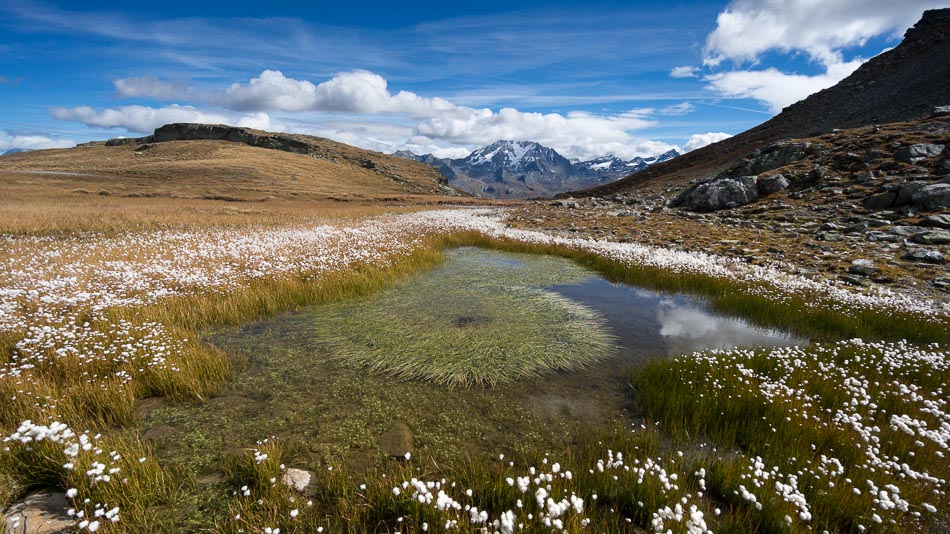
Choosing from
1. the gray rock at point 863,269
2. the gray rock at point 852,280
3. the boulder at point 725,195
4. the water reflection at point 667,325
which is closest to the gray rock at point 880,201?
the boulder at point 725,195

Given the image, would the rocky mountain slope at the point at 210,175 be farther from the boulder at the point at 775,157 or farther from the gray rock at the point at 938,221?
the gray rock at the point at 938,221

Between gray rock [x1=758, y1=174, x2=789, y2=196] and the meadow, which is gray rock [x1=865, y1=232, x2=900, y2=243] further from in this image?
gray rock [x1=758, y1=174, x2=789, y2=196]

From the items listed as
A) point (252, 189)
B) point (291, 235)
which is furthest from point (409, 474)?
point (252, 189)

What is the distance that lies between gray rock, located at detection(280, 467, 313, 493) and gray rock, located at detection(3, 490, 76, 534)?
1.91 m

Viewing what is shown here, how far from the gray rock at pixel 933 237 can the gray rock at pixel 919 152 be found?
1507 centimetres

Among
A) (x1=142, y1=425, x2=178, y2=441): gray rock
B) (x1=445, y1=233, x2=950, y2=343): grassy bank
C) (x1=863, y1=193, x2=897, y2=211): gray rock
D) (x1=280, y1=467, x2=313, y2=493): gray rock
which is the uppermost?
(x1=863, y1=193, x2=897, y2=211): gray rock

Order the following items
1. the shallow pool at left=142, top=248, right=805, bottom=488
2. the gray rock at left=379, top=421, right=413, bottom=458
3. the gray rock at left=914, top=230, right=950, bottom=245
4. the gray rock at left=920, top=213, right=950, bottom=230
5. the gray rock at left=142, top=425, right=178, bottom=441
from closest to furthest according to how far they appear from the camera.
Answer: the gray rock at left=379, top=421, right=413, bottom=458
the gray rock at left=142, top=425, right=178, bottom=441
the shallow pool at left=142, top=248, right=805, bottom=488
the gray rock at left=914, top=230, right=950, bottom=245
the gray rock at left=920, top=213, right=950, bottom=230

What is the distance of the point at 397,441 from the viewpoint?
226 inches

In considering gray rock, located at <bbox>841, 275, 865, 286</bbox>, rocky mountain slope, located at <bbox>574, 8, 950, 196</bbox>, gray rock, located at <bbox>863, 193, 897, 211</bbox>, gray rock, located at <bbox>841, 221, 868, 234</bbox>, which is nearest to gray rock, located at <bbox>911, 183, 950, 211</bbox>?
gray rock, located at <bbox>863, 193, 897, 211</bbox>

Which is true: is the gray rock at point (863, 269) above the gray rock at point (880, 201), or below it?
below

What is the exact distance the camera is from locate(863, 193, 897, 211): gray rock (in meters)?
22.3

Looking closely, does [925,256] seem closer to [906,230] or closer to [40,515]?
[906,230]

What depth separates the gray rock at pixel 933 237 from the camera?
54.2 feet

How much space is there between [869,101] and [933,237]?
5547cm
